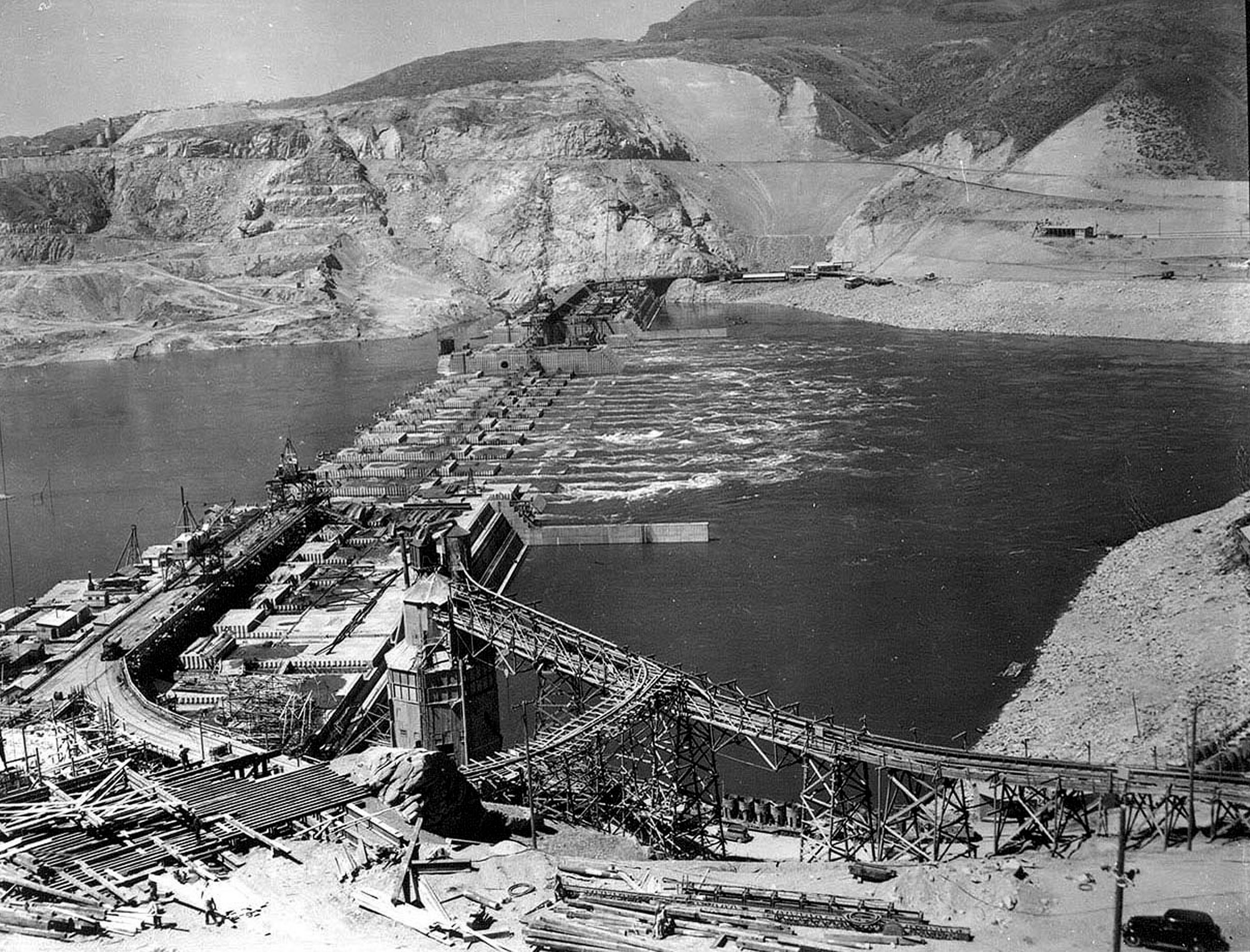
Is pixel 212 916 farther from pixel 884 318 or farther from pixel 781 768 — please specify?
pixel 884 318

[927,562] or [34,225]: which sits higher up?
[34,225]

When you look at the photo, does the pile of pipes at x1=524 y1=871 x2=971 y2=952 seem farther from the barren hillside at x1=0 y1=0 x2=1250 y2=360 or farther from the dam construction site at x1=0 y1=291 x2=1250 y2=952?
the barren hillside at x1=0 y1=0 x2=1250 y2=360

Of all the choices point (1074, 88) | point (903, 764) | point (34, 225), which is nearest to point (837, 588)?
point (903, 764)

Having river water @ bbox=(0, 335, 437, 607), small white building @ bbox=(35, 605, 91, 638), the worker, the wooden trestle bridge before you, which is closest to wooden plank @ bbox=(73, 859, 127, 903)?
the worker

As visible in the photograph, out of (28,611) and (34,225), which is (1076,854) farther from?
(34,225)

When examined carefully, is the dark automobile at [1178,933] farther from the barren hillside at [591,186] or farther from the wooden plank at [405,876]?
the barren hillside at [591,186]

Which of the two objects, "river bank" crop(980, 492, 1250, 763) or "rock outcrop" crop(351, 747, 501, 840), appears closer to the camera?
"rock outcrop" crop(351, 747, 501, 840)

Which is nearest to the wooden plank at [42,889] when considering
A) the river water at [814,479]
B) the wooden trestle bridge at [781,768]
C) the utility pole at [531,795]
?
the utility pole at [531,795]
